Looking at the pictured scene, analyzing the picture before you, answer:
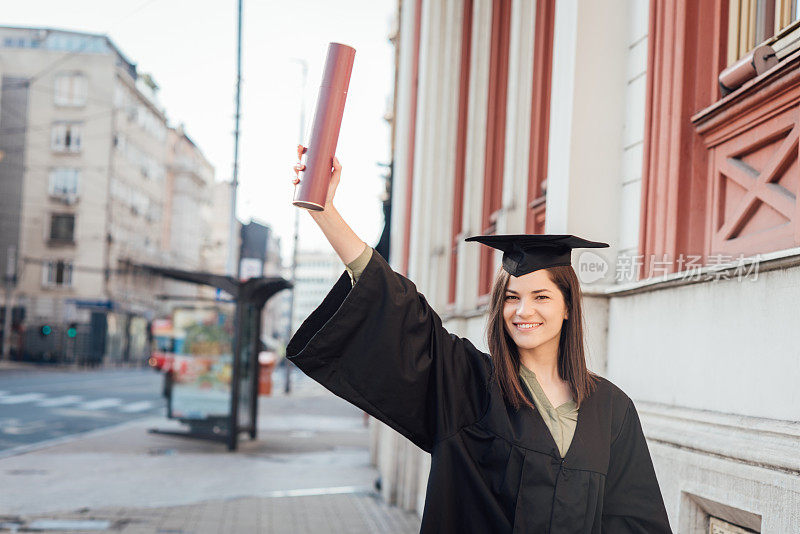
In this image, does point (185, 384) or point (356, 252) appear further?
point (185, 384)

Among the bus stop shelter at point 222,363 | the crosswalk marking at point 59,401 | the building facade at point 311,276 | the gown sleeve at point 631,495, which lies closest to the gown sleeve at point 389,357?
the gown sleeve at point 631,495

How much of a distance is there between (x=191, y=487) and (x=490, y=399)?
7.84m

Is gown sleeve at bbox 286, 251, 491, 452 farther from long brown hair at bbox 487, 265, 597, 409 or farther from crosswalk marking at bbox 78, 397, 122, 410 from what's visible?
crosswalk marking at bbox 78, 397, 122, 410

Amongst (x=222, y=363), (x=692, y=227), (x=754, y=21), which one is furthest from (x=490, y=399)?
(x=222, y=363)

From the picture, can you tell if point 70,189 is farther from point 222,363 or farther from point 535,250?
point 535,250

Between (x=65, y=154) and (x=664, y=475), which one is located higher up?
(x=65, y=154)

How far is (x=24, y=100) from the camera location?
53.8 metres

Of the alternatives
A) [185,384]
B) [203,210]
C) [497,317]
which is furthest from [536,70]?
[203,210]

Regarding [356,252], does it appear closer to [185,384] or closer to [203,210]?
[185,384]

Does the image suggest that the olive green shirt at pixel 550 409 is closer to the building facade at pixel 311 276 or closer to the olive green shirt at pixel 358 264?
the olive green shirt at pixel 358 264

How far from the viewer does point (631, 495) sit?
2508 millimetres

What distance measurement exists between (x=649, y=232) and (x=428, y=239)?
19.2ft

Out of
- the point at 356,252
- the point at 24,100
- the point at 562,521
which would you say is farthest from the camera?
the point at 24,100

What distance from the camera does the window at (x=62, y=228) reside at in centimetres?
5369
